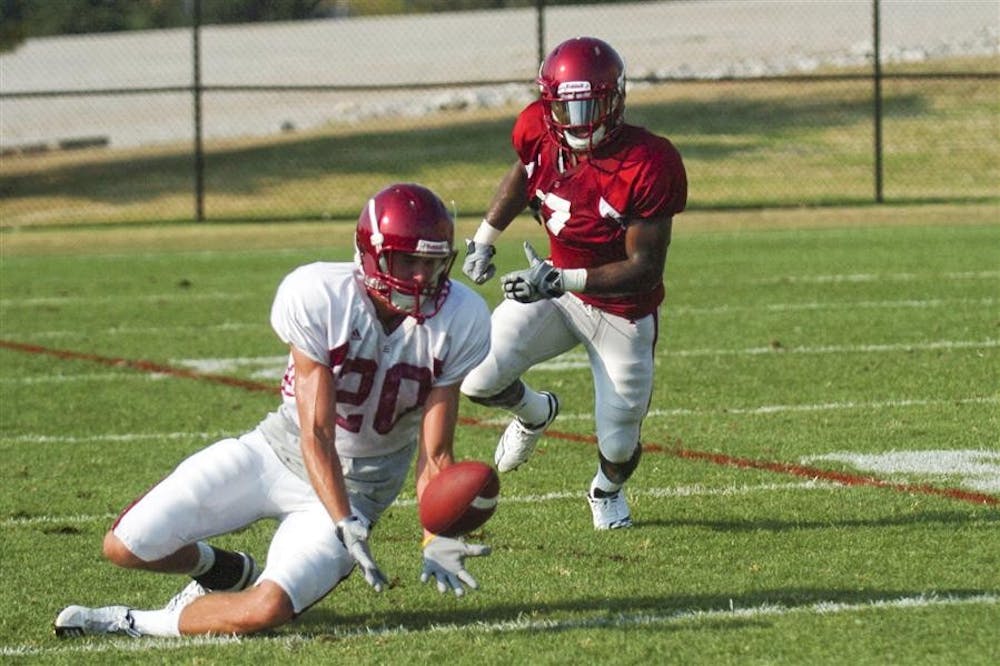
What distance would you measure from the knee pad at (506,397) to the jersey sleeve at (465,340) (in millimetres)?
1545

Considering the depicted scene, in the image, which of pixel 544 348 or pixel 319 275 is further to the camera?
pixel 544 348

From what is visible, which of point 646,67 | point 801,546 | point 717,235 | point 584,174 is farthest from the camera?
point 646,67

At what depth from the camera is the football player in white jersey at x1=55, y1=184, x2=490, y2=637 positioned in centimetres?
473

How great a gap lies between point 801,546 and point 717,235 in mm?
10797

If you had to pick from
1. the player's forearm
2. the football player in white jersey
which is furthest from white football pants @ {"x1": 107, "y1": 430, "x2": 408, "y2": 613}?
the player's forearm

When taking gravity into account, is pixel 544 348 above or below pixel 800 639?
above

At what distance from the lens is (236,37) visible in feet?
146

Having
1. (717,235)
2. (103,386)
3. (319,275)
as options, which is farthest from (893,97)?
(319,275)

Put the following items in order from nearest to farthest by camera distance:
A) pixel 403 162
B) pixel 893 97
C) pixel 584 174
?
1. pixel 584 174
2. pixel 403 162
3. pixel 893 97

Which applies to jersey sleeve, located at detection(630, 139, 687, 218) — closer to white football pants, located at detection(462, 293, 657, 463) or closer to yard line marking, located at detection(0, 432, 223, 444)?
white football pants, located at detection(462, 293, 657, 463)

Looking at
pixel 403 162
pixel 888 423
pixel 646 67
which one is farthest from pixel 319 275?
pixel 646 67

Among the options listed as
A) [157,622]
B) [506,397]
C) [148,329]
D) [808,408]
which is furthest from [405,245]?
[148,329]

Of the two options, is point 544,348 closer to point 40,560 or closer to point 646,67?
point 40,560

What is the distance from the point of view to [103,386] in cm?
945
